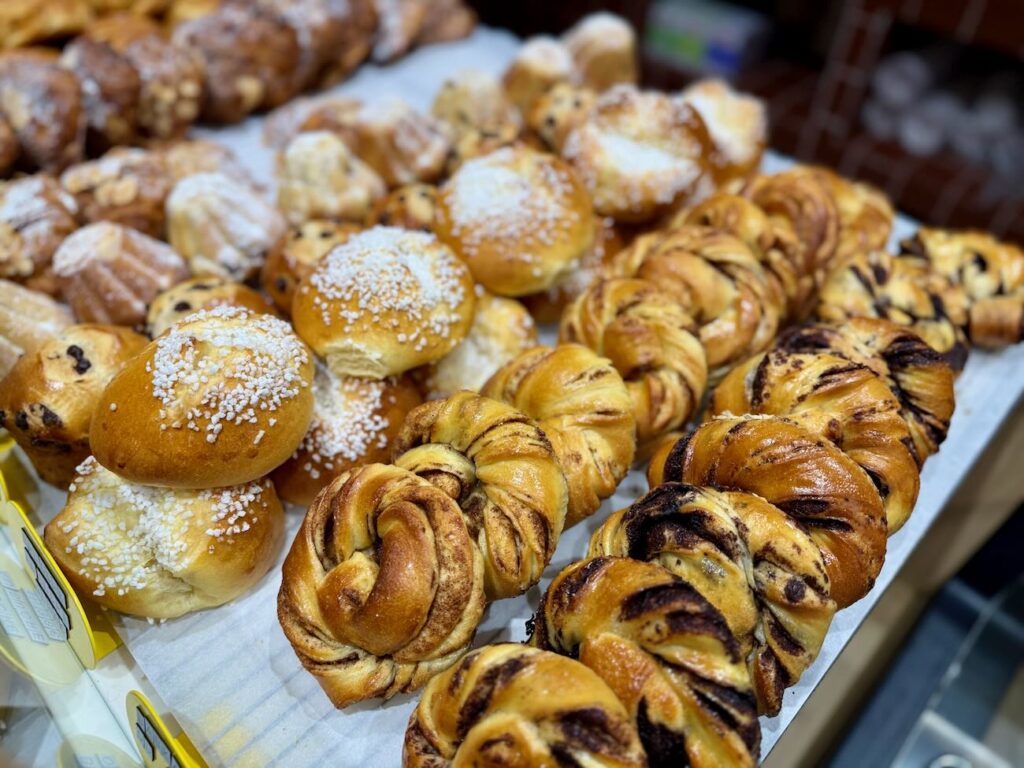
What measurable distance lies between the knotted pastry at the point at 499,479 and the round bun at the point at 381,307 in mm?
264

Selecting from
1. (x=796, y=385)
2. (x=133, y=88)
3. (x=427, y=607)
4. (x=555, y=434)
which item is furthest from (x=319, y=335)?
(x=133, y=88)

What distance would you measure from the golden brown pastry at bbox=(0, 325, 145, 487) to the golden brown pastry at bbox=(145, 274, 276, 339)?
0.13m

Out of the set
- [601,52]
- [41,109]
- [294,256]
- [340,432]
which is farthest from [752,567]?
[601,52]

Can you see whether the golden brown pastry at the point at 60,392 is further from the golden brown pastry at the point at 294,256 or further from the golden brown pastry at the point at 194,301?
the golden brown pastry at the point at 294,256

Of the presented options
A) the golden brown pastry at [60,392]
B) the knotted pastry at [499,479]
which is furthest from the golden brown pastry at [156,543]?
the knotted pastry at [499,479]

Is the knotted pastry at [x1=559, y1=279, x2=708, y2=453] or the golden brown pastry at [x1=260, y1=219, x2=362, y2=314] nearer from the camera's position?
the knotted pastry at [x1=559, y1=279, x2=708, y2=453]

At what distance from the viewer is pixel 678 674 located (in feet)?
3.20

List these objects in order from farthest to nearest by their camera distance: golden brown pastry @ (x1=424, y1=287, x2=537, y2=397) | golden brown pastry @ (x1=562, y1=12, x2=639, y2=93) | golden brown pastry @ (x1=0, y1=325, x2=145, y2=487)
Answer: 1. golden brown pastry @ (x1=562, y1=12, x2=639, y2=93)
2. golden brown pastry @ (x1=424, y1=287, x2=537, y2=397)
3. golden brown pastry @ (x1=0, y1=325, x2=145, y2=487)

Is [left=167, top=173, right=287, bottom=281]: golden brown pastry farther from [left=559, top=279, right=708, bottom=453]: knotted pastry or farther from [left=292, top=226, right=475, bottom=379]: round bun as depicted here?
[left=559, top=279, right=708, bottom=453]: knotted pastry

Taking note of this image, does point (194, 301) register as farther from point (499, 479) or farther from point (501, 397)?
point (499, 479)

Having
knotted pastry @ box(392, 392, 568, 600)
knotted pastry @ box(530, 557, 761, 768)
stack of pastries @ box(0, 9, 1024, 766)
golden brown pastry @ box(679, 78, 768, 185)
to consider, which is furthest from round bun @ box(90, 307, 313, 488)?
golden brown pastry @ box(679, 78, 768, 185)

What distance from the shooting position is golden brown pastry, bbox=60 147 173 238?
1.98 meters

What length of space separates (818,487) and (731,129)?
5.26 feet

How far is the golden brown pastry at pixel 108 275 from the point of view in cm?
173
